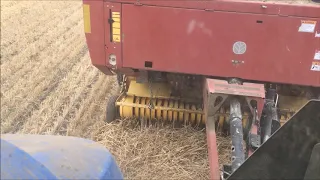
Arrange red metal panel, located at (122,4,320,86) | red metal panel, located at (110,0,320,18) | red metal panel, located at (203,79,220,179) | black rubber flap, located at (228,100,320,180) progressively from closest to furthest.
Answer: black rubber flap, located at (228,100,320,180)
red metal panel, located at (203,79,220,179)
red metal panel, located at (110,0,320,18)
red metal panel, located at (122,4,320,86)

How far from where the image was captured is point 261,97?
3.66 m

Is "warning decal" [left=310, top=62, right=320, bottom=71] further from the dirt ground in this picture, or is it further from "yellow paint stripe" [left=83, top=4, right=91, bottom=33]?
"yellow paint stripe" [left=83, top=4, right=91, bottom=33]

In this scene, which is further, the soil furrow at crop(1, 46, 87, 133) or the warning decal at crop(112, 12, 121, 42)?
the soil furrow at crop(1, 46, 87, 133)

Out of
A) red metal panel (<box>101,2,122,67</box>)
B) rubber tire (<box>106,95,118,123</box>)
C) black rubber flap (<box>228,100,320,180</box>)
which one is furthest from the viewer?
Answer: rubber tire (<box>106,95,118,123</box>)

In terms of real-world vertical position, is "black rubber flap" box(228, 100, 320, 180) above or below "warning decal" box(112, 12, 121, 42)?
below

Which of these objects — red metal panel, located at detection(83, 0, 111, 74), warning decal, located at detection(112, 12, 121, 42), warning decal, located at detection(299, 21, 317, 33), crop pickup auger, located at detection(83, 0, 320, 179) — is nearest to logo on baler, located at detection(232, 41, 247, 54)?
crop pickup auger, located at detection(83, 0, 320, 179)

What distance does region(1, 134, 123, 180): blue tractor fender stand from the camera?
139 centimetres

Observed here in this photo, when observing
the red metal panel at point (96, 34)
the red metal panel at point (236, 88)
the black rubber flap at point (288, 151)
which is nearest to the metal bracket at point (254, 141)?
the red metal panel at point (236, 88)

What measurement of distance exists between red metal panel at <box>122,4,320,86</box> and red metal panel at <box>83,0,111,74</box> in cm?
20

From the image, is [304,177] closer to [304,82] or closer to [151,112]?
Answer: [304,82]

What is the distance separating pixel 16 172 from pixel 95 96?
13.9ft

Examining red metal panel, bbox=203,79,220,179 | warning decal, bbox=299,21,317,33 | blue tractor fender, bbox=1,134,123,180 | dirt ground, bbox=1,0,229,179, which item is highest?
warning decal, bbox=299,21,317,33

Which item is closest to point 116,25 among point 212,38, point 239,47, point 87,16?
point 87,16

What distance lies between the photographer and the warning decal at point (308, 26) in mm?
3666
